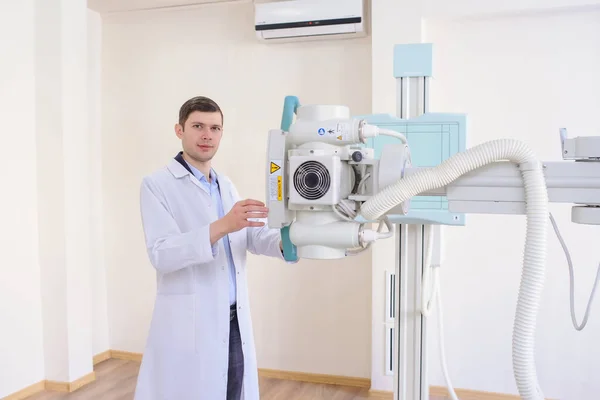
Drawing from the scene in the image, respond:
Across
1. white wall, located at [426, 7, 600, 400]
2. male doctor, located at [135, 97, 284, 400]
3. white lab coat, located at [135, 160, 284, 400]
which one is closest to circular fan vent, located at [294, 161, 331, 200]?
male doctor, located at [135, 97, 284, 400]

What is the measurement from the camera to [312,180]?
3.26 ft

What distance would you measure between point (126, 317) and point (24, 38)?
6.37ft

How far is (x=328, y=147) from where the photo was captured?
101 centimetres

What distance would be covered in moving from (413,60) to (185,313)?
1.11 meters

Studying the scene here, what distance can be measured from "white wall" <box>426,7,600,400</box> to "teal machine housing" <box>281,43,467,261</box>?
1.41 metres

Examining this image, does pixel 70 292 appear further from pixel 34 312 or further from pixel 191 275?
pixel 191 275

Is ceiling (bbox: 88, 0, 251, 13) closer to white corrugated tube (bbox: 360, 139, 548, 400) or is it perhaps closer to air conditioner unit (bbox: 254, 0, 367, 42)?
air conditioner unit (bbox: 254, 0, 367, 42)

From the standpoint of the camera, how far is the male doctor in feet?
6.24

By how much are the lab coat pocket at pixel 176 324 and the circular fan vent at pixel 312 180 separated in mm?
1043

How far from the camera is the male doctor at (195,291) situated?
1.90 meters

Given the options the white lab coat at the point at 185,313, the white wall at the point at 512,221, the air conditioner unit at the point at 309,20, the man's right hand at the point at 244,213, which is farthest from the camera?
the air conditioner unit at the point at 309,20

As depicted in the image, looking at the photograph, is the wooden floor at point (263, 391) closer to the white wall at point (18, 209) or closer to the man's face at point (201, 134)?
the white wall at point (18, 209)

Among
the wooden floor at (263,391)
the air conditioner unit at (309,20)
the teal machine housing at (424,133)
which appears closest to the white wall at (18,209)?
the wooden floor at (263,391)

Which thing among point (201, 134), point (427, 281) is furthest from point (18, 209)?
point (427, 281)
